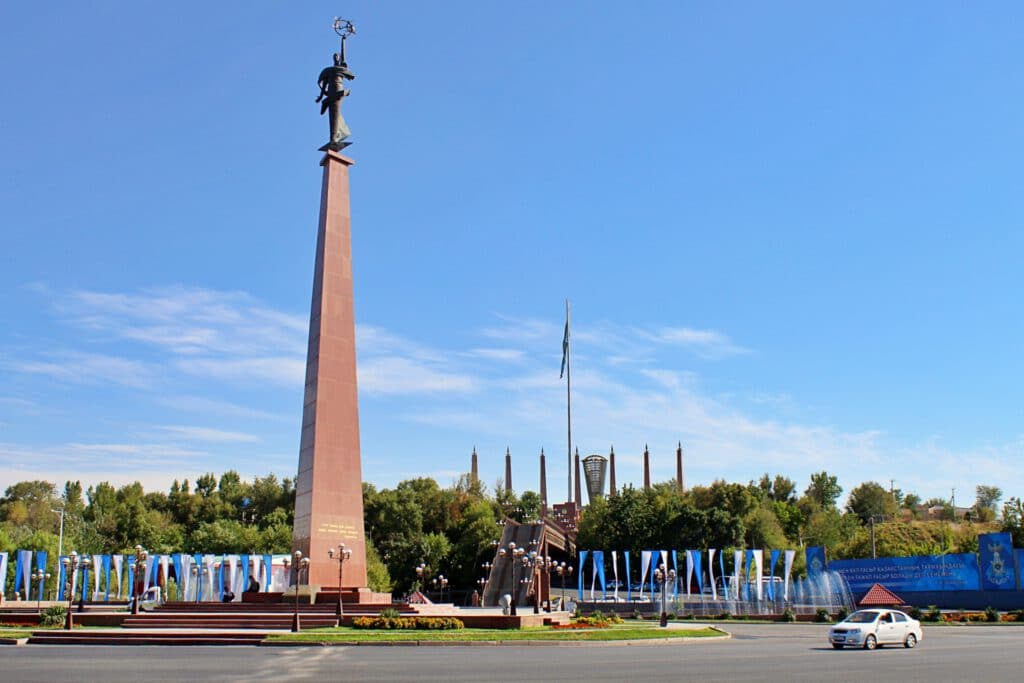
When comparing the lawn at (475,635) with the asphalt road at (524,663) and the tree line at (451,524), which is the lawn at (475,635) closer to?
the asphalt road at (524,663)

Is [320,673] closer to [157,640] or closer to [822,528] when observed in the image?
[157,640]

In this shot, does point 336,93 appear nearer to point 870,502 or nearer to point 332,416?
point 332,416

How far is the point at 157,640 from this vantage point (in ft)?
81.7

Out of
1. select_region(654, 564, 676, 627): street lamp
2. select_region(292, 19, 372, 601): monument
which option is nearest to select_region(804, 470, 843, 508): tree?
select_region(654, 564, 676, 627): street lamp

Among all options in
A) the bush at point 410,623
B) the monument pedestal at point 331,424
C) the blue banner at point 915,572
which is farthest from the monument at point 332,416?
the blue banner at point 915,572

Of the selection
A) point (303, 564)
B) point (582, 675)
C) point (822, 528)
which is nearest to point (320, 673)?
point (582, 675)

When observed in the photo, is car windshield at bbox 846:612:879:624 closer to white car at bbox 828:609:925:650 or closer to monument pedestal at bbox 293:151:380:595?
white car at bbox 828:609:925:650

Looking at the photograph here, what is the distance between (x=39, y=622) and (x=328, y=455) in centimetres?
1115

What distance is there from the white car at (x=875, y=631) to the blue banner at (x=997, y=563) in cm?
2221

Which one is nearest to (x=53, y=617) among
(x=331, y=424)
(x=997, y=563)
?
(x=331, y=424)

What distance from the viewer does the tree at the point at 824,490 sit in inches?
4021

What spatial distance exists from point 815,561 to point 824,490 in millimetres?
58098

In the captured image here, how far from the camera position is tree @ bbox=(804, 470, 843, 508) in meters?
102

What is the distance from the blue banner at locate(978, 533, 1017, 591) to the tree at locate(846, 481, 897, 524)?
62595 mm
